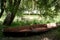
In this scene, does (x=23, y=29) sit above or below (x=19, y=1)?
below

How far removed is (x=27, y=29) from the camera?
7.07 m

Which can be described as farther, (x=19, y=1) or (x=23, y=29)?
(x=19, y=1)

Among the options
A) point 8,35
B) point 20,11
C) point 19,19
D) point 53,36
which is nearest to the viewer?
point 53,36

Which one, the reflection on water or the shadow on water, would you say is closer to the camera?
the reflection on water

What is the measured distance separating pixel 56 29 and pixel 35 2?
5.45 feet

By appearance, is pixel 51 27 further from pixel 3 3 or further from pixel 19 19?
pixel 19 19

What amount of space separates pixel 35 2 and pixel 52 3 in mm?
Answer: 791

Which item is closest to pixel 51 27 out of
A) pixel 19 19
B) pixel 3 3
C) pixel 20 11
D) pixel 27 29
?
pixel 27 29

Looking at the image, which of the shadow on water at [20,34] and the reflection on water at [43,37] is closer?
the reflection on water at [43,37]

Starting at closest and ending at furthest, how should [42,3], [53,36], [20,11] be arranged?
1. [53,36]
2. [42,3]
3. [20,11]

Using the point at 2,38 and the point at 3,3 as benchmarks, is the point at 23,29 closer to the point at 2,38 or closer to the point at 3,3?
the point at 2,38

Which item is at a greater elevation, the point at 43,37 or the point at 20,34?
the point at 20,34

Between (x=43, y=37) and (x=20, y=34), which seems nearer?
(x=43, y=37)

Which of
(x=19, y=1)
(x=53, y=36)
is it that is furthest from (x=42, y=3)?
(x=53, y=36)
